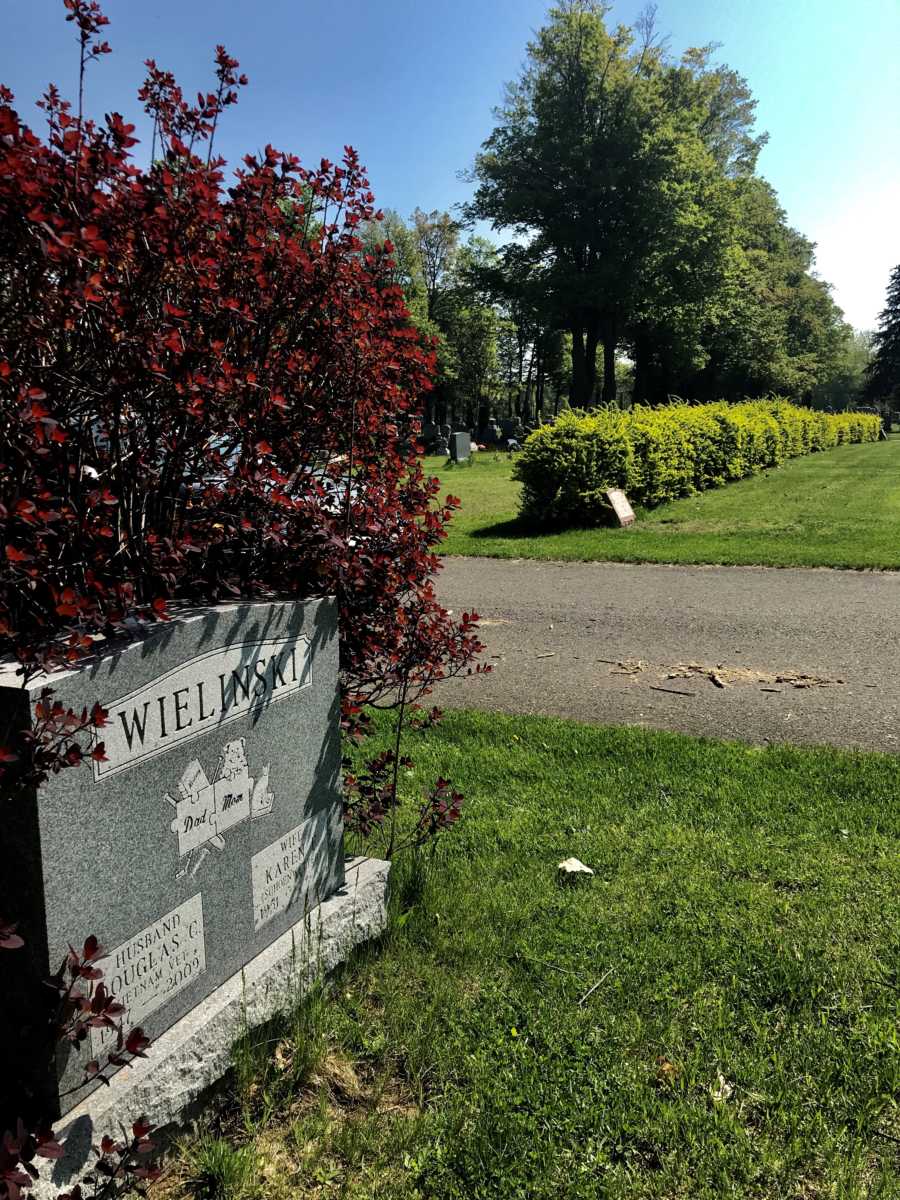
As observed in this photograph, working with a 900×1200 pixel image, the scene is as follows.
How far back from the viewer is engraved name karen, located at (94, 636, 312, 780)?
2029 millimetres

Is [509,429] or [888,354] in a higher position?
[888,354]

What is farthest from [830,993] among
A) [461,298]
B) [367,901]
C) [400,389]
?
[461,298]

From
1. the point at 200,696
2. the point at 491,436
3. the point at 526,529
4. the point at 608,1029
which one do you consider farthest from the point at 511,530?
the point at 491,436

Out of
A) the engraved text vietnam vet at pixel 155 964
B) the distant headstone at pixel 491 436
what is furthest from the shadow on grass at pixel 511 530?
the distant headstone at pixel 491 436

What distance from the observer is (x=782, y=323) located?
1977 inches

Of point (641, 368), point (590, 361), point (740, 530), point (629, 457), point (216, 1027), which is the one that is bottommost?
point (216, 1027)

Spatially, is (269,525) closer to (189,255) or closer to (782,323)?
(189,255)

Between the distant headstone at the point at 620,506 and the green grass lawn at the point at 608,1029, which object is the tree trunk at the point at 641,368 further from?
the green grass lawn at the point at 608,1029

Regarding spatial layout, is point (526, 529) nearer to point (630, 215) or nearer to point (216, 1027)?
point (216, 1027)

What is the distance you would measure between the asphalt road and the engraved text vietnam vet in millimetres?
3387

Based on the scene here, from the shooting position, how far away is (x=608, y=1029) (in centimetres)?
257

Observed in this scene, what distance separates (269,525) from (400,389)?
0.96 meters

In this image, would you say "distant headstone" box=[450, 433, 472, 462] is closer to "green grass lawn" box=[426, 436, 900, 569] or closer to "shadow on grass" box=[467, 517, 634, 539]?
"green grass lawn" box=[426, 436, 900, 569]

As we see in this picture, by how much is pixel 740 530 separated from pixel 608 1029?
10781mm
